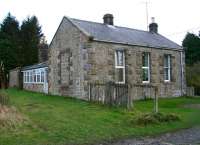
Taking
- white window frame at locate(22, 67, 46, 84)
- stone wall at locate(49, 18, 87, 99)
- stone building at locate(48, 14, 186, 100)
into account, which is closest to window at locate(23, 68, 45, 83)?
white window frame at locate(22, 67, 46, 84)

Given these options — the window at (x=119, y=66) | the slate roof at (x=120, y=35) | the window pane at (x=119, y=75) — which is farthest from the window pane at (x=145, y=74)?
the window pane at (x=119, y=75)

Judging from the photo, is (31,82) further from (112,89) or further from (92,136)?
(92,136)

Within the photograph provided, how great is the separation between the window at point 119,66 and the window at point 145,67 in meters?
2.43

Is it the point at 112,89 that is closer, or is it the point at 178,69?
the point at 112,89

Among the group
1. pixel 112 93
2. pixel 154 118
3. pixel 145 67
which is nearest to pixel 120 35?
pixel 145 67

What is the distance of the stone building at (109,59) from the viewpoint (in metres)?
25.7

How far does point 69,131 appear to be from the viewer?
41.3ft

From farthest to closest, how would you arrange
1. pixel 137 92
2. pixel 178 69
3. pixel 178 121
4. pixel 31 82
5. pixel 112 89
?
pixel 31 82 < pixel 178 69 < pixel 137 92 < pixel 112 89 < pixel 178 121

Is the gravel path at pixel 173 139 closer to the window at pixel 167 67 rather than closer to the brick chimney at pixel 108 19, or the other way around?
the window at pixel 167 67

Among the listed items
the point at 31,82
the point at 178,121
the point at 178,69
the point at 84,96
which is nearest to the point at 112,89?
the point at 84,96

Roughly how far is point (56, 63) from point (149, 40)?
856 cm

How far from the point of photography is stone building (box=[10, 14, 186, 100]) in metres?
25.7

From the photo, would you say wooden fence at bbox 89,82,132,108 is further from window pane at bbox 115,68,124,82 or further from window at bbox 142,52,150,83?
window at bbox 142,52,150,83

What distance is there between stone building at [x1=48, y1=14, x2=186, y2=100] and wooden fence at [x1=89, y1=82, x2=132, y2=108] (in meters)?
1.93
